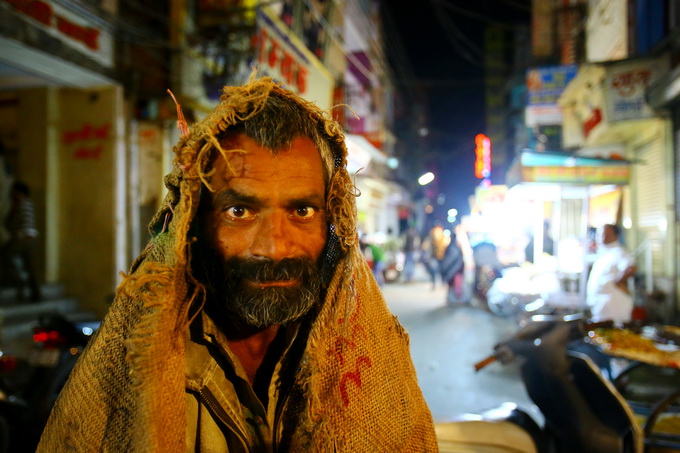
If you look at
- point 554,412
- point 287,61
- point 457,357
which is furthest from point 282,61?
point 554,412

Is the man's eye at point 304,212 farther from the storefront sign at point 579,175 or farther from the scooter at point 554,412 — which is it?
the storefront sign at point 579,175

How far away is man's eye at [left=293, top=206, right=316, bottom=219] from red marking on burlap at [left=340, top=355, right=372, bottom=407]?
0.44 m

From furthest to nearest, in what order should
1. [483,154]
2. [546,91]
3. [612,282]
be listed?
[483,154] → [546,91] → [612,282]

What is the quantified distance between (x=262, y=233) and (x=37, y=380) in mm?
3429

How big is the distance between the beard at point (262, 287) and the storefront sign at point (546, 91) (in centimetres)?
1366

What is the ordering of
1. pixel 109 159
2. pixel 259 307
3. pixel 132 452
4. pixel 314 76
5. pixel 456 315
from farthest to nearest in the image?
pixel 314 76 → pixel 456 315 → pixel 109 159 → pixel 259 307 → pixel 132 452

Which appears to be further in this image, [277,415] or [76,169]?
[76,169]

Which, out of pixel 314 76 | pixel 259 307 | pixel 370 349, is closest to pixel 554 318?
pixel 370 349

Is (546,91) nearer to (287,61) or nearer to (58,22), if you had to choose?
(287,61)

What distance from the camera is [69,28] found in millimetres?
6500

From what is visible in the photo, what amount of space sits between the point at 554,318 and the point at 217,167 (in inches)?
103

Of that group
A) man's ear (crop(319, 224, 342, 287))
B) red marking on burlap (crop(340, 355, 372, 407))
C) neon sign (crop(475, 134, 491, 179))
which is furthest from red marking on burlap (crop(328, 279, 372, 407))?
neon sign (crop(475, 134, 491, 179))

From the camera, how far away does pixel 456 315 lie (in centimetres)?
927

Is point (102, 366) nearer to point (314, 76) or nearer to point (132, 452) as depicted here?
point (132, 452)
